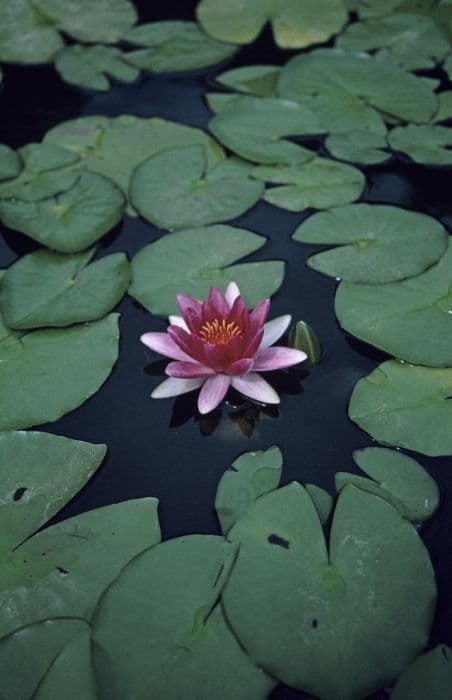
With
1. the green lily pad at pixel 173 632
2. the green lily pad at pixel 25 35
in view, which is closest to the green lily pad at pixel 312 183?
the green lily pad at pixel 173 632

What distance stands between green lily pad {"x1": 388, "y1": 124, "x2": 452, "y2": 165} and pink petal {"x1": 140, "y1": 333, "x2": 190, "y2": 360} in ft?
5.20

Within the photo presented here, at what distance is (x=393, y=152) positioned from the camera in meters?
3.40

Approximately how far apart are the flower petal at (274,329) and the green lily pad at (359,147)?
3.80 feet

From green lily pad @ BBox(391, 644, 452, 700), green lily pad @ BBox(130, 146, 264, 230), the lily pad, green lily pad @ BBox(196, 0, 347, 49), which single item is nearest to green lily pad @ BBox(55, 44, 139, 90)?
green lily pad @ BBox(196, 0, 347, 49)

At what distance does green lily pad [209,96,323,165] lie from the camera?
3.38 m

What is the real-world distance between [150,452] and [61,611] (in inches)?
23.0

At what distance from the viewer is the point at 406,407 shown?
233 centimetres

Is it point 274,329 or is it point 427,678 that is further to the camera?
point 274,329

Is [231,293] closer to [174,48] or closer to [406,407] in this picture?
[406,407]

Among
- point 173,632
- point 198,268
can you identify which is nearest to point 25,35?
point 198,268

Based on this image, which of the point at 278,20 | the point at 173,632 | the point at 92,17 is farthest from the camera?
the point at 92,17

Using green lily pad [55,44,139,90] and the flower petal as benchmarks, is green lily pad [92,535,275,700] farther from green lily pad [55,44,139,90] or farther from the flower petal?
green lily pad [55,44,139,90]

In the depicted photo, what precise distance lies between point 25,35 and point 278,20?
1.52m

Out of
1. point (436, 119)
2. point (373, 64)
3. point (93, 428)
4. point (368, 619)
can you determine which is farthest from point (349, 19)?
point (368, 619)
